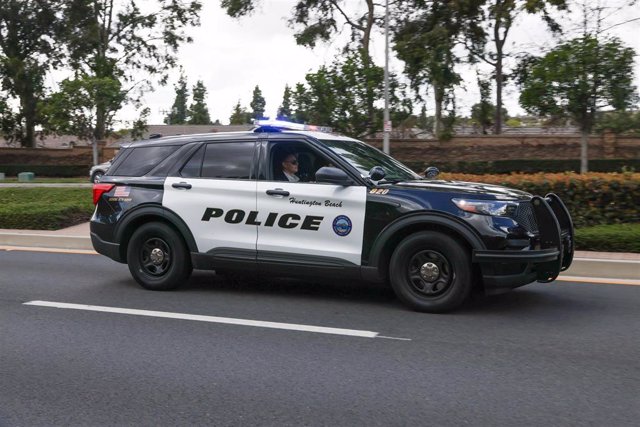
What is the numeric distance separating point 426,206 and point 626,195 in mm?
5658

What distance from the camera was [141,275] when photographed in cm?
800

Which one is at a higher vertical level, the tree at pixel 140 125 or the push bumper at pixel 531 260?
the tree at pixel 140 125

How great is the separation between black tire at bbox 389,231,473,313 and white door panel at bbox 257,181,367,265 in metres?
0.45

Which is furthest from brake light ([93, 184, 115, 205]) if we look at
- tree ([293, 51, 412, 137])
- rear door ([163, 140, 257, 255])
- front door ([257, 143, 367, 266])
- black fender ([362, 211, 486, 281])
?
tree ([293, 51, 412, 137])

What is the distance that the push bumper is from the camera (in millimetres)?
6234

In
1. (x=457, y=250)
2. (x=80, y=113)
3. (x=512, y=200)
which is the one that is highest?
(x=80, y=113)

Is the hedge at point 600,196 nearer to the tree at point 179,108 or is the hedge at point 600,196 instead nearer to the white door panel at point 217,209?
the white door panel at point 217,209

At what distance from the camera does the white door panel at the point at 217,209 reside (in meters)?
7.38

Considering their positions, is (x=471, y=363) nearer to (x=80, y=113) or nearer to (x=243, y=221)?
(x=243, y=221)

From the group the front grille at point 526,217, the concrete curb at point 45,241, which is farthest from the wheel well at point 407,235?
the concrete curb at point 45,241

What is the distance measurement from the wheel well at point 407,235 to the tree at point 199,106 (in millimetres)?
100127

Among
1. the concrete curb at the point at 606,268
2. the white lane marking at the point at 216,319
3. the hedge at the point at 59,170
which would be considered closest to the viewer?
the white lane marking at the point at 216,319

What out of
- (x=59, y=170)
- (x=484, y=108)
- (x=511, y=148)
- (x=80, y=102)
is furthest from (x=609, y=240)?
(x=59, y=170)

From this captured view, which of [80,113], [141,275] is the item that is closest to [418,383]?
[141,275]
